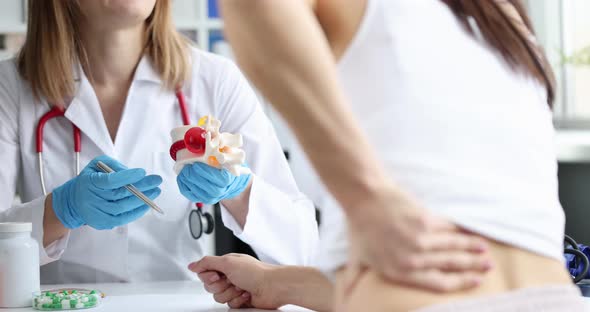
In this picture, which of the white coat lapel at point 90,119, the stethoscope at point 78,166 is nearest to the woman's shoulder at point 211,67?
the stethoscope at point 78,166

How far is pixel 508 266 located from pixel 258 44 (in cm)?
27

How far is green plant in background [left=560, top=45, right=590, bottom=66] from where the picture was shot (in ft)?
9.65

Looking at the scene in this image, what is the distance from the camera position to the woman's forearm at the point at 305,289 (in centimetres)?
119

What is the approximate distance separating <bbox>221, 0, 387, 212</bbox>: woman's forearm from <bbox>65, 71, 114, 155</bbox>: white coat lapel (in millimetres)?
1214

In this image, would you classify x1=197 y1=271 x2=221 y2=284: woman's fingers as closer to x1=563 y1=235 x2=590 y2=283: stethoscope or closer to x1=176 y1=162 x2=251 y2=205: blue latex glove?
x1=176 y1=162 x2=251 y2=205: blue latex glove

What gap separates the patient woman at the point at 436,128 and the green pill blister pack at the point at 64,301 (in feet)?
2.41

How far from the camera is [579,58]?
9.69ft

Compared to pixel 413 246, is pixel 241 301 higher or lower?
lower

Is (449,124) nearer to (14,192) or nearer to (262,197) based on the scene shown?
(262,197)

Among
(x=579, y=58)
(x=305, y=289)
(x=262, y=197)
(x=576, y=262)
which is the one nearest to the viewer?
(x=305, y=289)

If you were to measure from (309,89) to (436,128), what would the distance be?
0.37ft

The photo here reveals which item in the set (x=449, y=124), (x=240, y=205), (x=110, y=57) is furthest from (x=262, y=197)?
(x=449, y=124)

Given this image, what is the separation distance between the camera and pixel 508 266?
623mm

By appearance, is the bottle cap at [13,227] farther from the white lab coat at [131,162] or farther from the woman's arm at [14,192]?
the white lab coat at [131,162]
